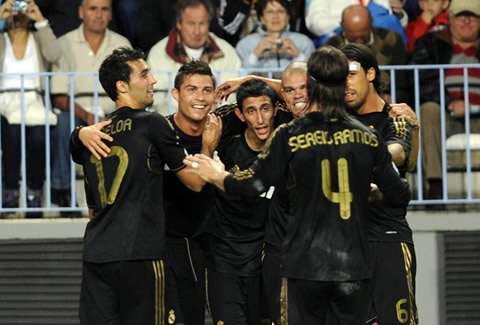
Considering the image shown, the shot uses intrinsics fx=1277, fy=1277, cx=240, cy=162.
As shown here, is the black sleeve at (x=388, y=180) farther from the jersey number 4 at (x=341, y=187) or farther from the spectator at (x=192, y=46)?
the spectator at (x=192, y=46)

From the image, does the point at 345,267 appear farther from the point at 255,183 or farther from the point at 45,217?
the point at 45,217

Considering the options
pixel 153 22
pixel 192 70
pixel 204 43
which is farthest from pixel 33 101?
pixel 192 70

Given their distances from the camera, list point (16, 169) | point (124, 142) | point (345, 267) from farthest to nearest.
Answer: point (16, 169) → point (124, 142) → point (345, 267)

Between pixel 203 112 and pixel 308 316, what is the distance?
2.02 metres

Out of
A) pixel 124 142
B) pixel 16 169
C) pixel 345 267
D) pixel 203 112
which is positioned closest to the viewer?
pixel 345 267

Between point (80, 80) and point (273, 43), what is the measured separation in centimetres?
176

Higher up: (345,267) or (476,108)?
(476,108)

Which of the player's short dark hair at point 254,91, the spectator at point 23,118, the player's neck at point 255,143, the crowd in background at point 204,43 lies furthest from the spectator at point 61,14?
the player's neck at point 255,143

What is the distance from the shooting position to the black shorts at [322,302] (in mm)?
6738

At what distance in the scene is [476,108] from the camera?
36.7ft

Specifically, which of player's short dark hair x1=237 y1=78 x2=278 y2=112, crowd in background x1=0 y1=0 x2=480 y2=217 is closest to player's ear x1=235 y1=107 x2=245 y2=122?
player's short dark hair x1=237 y1=78 x2=278 y2=112

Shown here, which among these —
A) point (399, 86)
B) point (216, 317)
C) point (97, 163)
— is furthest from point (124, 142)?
point (399, 86)

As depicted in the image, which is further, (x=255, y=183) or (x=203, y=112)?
(x=203, y=112)

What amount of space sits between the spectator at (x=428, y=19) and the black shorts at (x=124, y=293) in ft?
16.3
